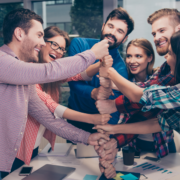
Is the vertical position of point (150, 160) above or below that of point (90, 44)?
below

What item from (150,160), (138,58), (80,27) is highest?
(80,27)

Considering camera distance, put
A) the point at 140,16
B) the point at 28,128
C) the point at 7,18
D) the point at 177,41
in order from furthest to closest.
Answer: the point at 140,16 → the point at 28,128 → the point at 7,18 → the point at 177,41

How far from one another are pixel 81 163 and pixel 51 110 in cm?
44

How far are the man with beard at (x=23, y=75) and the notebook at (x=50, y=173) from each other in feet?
0.50

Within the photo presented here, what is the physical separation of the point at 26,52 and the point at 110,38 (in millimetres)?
737

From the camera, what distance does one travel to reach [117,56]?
184 cm

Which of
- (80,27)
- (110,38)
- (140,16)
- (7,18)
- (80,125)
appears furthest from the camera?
(80,27)

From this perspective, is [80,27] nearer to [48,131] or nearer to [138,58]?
[138,58]

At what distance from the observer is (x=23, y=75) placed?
1010mm

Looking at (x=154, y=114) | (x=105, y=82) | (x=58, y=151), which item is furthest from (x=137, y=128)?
(x=58, y=151)

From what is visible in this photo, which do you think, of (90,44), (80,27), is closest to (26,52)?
(90,44)

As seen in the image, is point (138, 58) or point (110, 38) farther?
point (138, 58)

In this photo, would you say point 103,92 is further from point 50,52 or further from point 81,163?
point 50,52

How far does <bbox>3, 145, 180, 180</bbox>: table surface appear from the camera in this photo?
111cm
